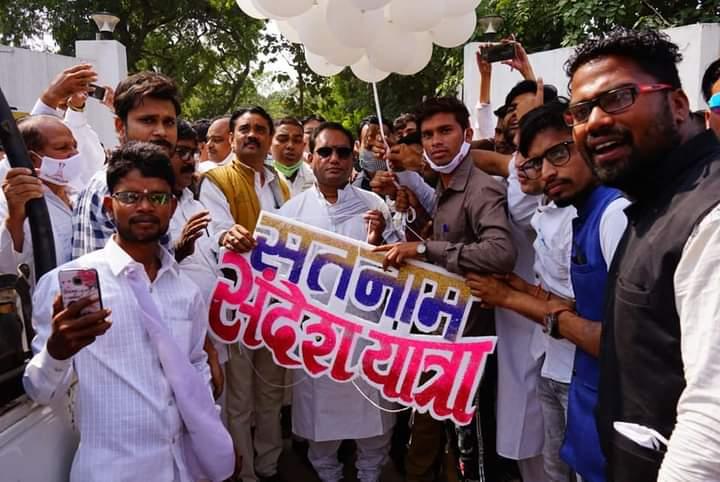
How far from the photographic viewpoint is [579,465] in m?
1.91

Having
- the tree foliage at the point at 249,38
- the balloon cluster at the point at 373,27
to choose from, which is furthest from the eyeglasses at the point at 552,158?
the tree foliage at the point at 249,38

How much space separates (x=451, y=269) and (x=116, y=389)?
1460 millimetres

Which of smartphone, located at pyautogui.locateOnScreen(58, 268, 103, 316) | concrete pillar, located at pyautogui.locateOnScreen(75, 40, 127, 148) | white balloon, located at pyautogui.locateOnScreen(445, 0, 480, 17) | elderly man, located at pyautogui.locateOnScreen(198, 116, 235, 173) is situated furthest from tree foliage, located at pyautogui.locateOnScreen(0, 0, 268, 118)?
smartphone, located at pyautogui.locateOnScreen(58, 268, 103, 316)

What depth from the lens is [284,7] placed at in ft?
9.69

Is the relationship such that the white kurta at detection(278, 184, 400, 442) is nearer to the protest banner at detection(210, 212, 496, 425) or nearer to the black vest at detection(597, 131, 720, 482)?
the protest banner at detection(210, 212, 496, 425)

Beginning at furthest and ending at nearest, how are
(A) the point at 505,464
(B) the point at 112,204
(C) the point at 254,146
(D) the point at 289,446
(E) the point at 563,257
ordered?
(D) the point at 289,446 → (C) the point at 254,146 → (A) the point at 505,464 → (E) the point at 563,257 → (B) the point at 112,204

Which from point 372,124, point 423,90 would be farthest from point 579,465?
point 423,90

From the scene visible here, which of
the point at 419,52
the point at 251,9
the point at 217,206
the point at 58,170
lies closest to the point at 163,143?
the point at 58,170

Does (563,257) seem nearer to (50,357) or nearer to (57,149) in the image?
(50,357)

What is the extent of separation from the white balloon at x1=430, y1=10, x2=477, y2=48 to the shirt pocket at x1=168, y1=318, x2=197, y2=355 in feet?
8.28

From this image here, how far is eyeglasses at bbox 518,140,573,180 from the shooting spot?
205cm

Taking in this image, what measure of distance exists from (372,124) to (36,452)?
3.63 meters

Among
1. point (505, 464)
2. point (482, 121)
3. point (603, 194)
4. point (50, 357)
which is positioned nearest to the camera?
point (50, 357)

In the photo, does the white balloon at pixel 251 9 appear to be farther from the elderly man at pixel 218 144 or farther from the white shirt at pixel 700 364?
the white shirt at pixel 700 364
